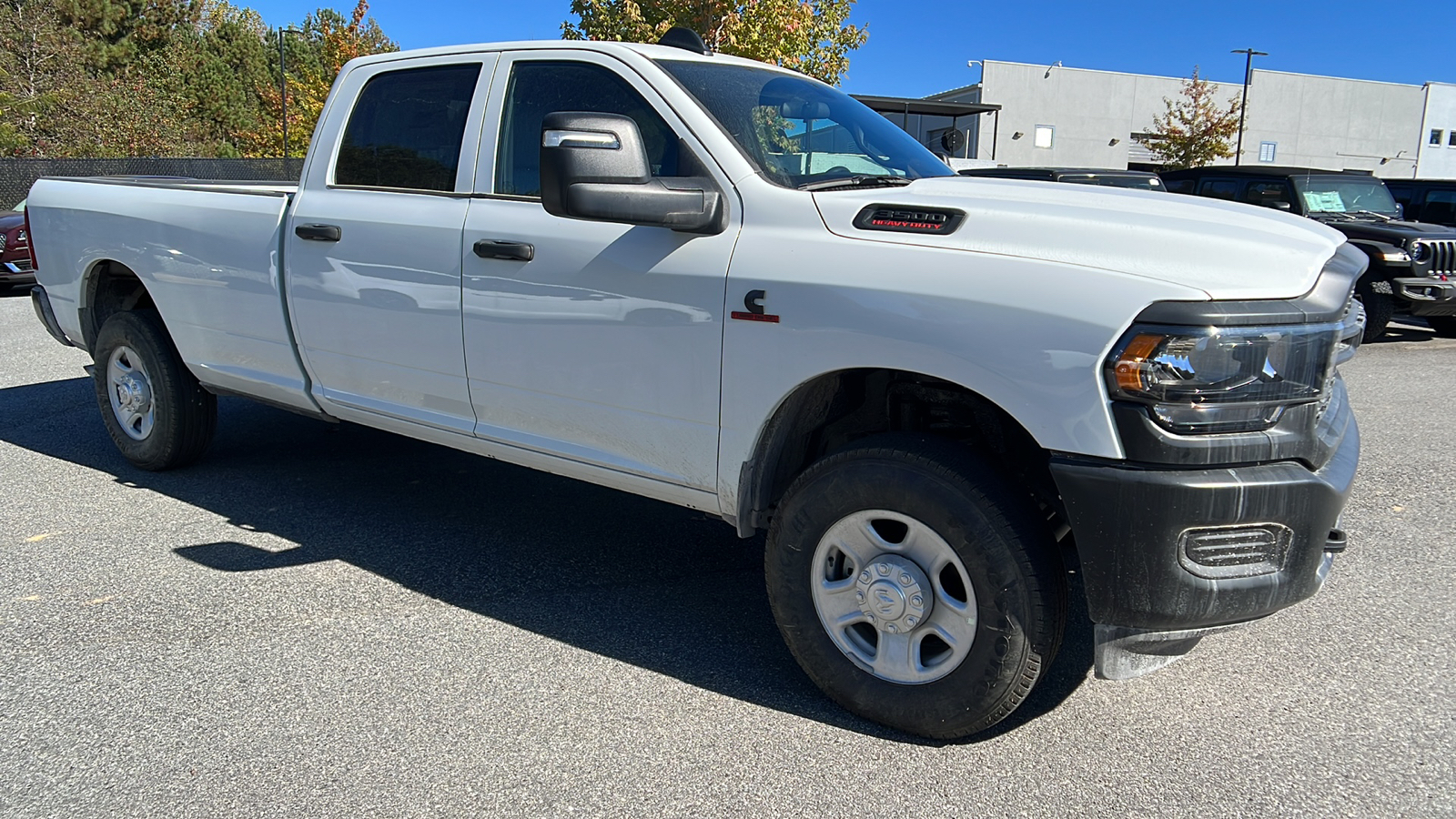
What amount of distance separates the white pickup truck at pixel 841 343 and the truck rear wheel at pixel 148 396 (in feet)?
Answer: 3.20

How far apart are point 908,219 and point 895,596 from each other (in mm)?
1028

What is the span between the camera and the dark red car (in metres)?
13.2

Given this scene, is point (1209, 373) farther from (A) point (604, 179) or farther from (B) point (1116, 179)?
(B) point (1116, 179)

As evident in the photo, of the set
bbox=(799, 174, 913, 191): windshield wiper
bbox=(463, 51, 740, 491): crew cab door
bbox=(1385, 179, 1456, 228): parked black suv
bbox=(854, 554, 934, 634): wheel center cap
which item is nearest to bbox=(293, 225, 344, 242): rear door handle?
bbox=(463, 51, 740, 491): crew cab door

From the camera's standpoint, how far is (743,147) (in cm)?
→ 331

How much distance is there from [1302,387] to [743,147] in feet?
5.61

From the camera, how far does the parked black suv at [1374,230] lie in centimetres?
1016

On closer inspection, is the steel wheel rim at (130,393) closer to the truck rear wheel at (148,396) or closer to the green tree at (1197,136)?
the truck rear wheel at (148,396)

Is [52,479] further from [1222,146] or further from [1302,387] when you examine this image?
[1222,146]

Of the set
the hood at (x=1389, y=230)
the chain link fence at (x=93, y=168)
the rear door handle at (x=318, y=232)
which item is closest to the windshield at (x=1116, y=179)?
the hood at (x=1389, y=230)

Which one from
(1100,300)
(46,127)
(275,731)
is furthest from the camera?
(46,127)

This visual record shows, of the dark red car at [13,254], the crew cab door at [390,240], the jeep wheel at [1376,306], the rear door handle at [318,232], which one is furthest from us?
the dark red car at [13,254]

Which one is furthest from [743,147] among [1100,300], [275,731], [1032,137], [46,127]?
[1032,137]

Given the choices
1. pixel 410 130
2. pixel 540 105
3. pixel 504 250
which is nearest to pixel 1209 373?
pixel 504 250
